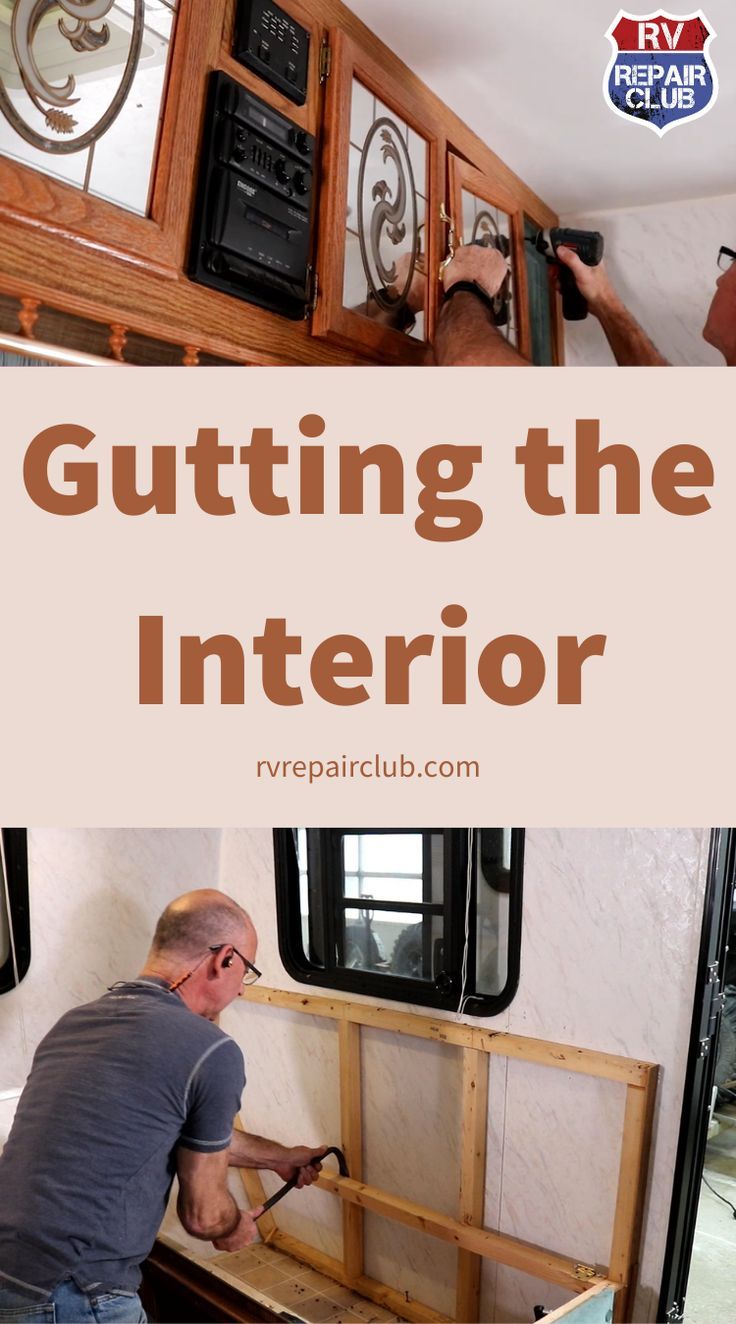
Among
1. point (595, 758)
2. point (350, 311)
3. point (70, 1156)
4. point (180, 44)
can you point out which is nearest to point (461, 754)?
point (595, 758)

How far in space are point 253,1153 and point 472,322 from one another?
2.27 m

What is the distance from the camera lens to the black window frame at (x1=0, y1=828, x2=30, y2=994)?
340cm

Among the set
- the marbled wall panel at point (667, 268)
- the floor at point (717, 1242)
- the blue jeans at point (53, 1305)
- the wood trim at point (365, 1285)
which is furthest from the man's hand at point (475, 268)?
the wood trim at point (365, 1285)

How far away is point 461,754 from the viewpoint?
196 cm

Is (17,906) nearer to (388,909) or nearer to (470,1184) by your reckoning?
(388,909)

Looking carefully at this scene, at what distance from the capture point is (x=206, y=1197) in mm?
2266

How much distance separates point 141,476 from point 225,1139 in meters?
1.39

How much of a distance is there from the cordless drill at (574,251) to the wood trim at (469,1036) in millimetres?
2036

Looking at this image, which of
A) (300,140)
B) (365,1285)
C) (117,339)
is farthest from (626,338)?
(365,1285)

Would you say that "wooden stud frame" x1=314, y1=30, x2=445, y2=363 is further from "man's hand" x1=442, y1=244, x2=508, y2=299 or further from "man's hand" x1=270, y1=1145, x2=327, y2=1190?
"man's hand" x1=270, y1=1145, x2=327, y2=1190

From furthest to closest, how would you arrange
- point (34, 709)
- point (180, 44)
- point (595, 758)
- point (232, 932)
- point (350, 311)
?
point (232, 932), point (350, 311), point (595, 758), point (34, 709), point (180, 44)

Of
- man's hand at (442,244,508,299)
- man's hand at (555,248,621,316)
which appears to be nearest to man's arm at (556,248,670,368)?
man's hand at (555,248,621,316)

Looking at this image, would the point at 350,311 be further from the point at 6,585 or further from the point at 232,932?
the point at 232,932

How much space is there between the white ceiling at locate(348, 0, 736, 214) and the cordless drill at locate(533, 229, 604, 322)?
0.16 meters
